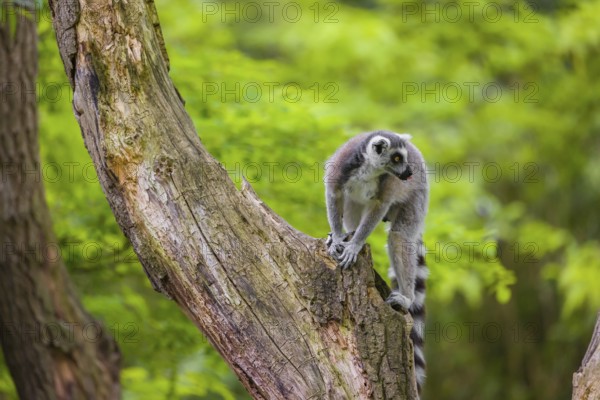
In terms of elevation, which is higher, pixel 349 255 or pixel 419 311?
pixel 349 255

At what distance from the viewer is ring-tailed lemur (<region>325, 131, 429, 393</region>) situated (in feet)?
16.0

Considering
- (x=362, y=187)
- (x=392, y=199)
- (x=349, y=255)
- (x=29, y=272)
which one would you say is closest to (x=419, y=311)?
(x=392, y=199)

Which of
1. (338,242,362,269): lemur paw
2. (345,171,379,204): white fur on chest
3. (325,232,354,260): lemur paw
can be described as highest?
(345,171,379,204): white fur on chest

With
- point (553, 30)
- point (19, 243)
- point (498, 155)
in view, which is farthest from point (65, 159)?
point (498, 155)

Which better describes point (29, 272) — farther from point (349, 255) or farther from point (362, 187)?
point (349, 255)

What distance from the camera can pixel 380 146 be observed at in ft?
15.8

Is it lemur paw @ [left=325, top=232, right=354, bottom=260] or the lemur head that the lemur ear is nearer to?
the lemur head

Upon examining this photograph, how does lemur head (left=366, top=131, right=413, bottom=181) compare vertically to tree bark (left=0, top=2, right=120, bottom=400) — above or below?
above

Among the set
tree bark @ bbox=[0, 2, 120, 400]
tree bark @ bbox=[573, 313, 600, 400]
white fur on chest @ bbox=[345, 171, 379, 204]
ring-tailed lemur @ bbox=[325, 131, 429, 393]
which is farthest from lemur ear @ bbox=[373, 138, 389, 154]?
tree bark @ bbox=[0, 2, 120, 400]

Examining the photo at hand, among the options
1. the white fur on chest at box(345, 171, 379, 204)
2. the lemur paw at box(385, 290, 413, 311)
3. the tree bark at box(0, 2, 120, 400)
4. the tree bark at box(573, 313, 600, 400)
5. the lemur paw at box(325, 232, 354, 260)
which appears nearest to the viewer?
the tree bark at box(573, 313, 600, 400)

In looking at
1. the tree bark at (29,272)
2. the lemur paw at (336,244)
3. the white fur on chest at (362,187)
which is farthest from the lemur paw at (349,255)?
the tree bark at (29,272)

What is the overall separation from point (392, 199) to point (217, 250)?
1.63m

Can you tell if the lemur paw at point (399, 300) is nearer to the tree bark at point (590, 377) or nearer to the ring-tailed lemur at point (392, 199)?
the ring-tailed lemur at point (392, 199)

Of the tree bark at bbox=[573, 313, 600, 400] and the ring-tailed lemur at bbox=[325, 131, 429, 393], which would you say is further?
the ring-tailed lemur at bbox=[325, 131, 429, 393]
